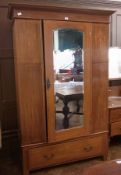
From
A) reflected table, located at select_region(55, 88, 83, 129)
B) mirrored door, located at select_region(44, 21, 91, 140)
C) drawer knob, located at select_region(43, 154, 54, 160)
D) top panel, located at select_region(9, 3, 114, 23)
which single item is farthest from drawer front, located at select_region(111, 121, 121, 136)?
top panel, located at select_region(9, 3, 114, 23)

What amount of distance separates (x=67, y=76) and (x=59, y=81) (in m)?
0.11

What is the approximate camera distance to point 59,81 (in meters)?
2.30

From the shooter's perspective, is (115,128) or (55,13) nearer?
(55,13)

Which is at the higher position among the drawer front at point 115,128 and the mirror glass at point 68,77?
the mirror glass at point 68,77

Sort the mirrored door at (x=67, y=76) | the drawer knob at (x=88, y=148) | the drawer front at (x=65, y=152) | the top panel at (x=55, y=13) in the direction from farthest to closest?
the drawer knob at (x=88, y=148) < the drawer front at (x=65, y=152) < the mirrored door at (x=67, y=76) < the top panel at (x=55, y=13)

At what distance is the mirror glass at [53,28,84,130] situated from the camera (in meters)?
2.24

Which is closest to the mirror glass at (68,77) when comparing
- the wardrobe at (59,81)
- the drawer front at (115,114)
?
the wardrobe at (59,81)

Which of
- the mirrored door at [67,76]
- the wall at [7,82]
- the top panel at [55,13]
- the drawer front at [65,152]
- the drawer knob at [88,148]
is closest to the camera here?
the top panel at [55,13]

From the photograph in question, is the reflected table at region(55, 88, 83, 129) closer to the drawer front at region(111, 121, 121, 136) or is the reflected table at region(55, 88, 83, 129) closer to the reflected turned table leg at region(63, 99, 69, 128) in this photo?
the reflected turned table leg at region(63, 99, 69, 128)

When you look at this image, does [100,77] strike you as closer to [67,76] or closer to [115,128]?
[67,76]

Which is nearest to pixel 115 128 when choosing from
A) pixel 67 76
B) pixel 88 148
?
pixel 88 148

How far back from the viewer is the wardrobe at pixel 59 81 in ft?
7.00

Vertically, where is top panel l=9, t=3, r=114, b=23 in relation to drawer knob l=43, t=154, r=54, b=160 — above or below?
above

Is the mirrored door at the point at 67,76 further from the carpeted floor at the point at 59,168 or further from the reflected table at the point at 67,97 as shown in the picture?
the carpeted floor at the point at 59,168
